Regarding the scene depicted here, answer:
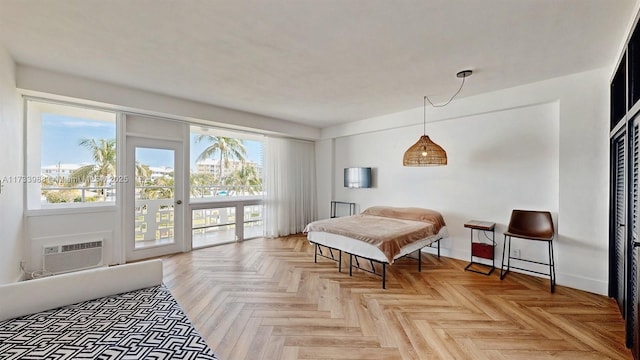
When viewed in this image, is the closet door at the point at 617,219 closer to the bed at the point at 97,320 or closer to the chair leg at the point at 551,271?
the chair leg at the point at 551,271

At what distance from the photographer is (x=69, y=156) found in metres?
3.44

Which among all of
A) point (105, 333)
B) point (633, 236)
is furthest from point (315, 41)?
point (633, 236)

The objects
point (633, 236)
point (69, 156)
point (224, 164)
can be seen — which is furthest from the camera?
point (224, 164)

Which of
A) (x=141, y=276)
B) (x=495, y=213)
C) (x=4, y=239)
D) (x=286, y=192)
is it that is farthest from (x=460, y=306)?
(x=4, y=239)

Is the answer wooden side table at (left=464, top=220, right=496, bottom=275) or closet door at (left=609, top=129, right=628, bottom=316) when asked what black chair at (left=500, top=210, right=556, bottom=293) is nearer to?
wooden side table at (left=464, top=220, right=496, bottom=275)

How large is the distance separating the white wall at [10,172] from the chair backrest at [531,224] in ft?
18.0

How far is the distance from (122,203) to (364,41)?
3857 mm

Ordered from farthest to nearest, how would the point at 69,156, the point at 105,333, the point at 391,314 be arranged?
the point at 69,156 < the point at 391,314 < the point at 105,333

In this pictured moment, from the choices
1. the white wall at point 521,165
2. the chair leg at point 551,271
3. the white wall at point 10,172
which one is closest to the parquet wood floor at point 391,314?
the chair leg at point 551,271

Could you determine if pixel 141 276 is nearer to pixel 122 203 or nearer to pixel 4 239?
pixel 4 239

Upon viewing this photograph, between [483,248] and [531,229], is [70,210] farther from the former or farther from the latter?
[531,229]

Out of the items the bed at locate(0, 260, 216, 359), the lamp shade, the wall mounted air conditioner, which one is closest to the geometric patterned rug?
the bed at locate(0, 260, 216, 359)

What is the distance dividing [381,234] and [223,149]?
169 inches

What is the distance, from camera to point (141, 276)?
1.96 metres
